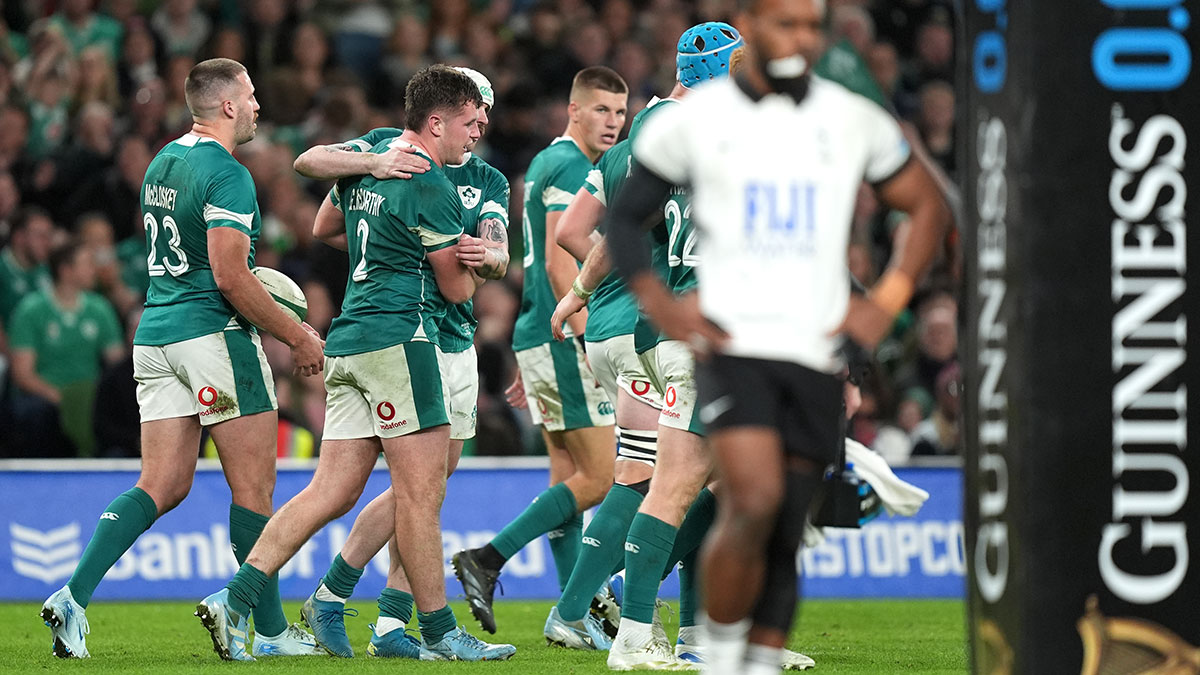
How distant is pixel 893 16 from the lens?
18.1 meters

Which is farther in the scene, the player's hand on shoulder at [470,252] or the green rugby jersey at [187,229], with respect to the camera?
the green rugby jersey at [187,229]

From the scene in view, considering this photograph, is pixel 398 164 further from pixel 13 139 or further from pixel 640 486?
pixel 13 139

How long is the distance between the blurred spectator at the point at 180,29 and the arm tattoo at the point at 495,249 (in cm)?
874

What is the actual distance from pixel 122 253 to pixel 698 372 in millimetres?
10161

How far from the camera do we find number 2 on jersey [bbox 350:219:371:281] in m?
7.12

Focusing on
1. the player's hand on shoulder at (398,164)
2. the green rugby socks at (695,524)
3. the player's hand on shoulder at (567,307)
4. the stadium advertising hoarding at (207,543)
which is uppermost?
the player's hand on shoulder at (398,164)

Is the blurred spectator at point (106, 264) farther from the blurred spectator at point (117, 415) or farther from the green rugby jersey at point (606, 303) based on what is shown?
the green rugby jersey at point (606, 303)

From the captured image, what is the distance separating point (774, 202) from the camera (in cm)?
465

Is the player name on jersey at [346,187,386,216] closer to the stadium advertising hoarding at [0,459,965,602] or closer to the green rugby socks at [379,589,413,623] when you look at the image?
the green rugby socks at [379,589,413,623]

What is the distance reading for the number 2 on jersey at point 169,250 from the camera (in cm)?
751

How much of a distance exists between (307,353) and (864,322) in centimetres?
347

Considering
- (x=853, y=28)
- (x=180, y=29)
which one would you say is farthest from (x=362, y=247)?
(x=853, y=28)

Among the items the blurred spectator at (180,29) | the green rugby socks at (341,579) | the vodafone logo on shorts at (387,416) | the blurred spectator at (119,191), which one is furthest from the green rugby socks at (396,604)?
the blurred spectator at (180,29)

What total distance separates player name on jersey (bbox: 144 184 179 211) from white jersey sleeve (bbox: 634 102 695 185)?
130 inches
